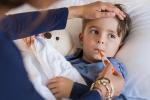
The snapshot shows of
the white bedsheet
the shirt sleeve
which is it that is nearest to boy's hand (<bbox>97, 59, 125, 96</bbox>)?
the white bedsheet

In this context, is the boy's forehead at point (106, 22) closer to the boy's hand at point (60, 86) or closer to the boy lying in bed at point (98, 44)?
the boy lying in bed at point (98, 44)

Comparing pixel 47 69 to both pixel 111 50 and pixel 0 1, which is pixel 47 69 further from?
pixel 0 1

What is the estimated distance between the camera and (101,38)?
4.47 ft

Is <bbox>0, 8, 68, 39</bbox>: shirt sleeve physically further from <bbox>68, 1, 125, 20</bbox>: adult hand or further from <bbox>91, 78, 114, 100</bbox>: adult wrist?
<bbox>91, 78, 114, 100</bbox>: adult wrist

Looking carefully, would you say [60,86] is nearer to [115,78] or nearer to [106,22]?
[115,78]

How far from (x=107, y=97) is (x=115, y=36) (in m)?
0.33

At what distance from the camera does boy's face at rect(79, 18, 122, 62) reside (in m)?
1.36

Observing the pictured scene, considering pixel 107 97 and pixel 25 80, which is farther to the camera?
pixel 107 97

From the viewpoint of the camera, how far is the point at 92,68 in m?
1.35

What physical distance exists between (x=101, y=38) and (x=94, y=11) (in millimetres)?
111

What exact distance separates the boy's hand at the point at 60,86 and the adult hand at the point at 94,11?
271 mm

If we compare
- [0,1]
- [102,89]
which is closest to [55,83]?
[102,89]

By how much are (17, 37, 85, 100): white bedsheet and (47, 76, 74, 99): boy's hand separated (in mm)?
21

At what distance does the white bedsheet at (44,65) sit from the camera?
3.93 ft
